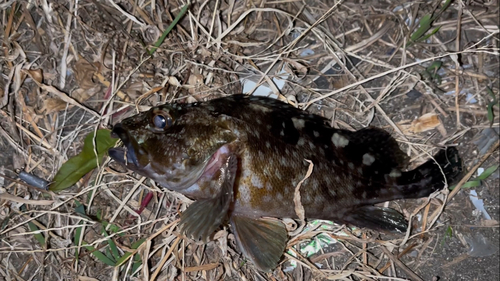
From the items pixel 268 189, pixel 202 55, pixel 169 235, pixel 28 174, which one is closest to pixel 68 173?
pixel 28 174

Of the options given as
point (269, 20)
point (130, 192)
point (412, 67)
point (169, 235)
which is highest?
point (269, 20)

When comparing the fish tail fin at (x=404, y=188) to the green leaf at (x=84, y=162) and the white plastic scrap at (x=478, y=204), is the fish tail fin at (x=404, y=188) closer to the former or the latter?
the white plastic scrap at (x=478, y=204)

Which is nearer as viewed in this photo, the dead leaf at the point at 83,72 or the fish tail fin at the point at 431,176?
the fish tail fin at the point at 431,176

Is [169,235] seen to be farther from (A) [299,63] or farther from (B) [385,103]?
(B) [385,103]

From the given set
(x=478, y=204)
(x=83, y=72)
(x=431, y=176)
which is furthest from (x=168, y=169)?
(x=478, y=204)

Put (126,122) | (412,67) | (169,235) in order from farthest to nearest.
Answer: (412,67) → (169,235) → (126,122)

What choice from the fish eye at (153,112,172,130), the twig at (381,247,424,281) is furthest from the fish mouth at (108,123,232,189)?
the twig at (381,247,424,281)

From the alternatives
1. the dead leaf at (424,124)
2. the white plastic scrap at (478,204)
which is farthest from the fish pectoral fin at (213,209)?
the white plastic scrap at (478,204)

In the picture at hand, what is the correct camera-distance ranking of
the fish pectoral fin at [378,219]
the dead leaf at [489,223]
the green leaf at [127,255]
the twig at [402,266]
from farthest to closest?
1. the dead leaf at [489,223]
2. the twig at [402,266]
3. the green leaf at [127,255]
4. the fish pectoral fin at [378,219]
